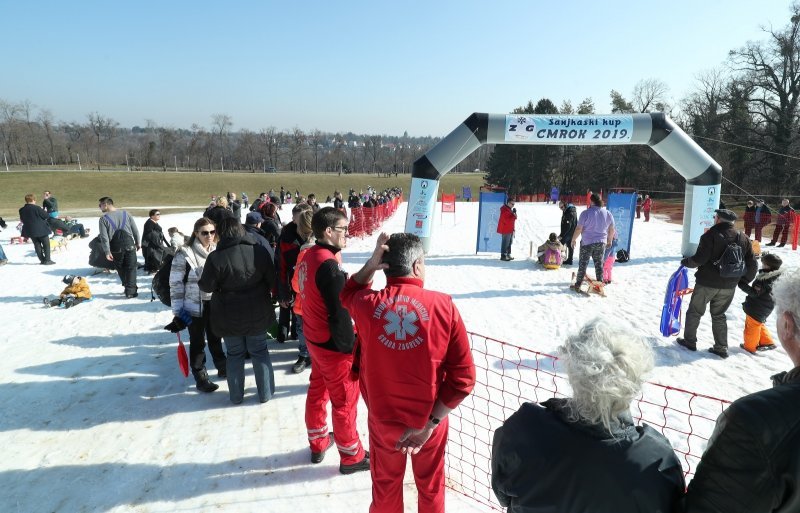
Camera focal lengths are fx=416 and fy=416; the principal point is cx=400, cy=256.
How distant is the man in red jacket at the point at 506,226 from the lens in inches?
416

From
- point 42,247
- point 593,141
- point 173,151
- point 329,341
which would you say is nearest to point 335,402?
point 329,341

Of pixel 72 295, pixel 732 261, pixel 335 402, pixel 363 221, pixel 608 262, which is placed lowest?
pixel 72 295

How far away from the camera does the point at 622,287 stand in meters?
8.38

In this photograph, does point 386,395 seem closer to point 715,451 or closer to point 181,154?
point 715,451

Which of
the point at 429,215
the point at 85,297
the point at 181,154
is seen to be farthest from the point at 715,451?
the point at 181,154

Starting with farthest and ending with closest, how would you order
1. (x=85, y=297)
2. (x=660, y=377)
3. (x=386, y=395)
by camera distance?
1. (x=85, y=297)
2. (x=660, y=377)
3. (x=386, y=395)

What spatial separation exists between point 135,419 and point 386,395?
3.07 meters

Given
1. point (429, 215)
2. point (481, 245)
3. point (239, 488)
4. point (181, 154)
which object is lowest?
point (239, 488)

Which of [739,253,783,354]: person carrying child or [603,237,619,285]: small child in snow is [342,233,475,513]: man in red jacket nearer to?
[739,253,783,354]: person carrying child

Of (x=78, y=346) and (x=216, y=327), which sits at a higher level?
(x=216, y=327)

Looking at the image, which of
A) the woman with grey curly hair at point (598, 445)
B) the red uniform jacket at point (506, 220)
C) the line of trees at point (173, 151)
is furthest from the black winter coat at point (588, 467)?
the line of trees at point (173, 151)

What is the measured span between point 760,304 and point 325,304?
17.3ft

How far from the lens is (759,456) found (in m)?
1.08

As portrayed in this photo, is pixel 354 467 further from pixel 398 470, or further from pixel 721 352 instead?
pixel 721 352
